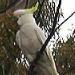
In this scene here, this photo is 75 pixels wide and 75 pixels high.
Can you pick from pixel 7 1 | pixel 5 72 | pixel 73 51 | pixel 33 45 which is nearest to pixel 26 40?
pixel 33 45

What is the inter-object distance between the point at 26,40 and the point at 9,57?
93cm

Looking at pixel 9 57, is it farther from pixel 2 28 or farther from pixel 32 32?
pixel 32 32

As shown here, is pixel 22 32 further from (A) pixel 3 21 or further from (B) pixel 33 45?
(A) pixel 3 21

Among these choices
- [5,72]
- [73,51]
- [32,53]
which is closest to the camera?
[32,53]

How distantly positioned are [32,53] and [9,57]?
947 millimetres

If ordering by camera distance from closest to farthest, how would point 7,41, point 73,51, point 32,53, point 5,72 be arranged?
1. point 32,53
2. point 5,72
3. point 7,41
4. point 73,51

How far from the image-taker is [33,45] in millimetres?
1840

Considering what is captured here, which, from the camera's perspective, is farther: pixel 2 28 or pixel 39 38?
pixel 2 28

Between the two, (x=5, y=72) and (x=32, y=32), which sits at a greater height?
(x=32, y=32)

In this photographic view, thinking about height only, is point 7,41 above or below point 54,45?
above

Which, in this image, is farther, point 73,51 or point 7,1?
point 73,51

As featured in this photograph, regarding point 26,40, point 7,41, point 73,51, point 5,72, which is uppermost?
point 26,40

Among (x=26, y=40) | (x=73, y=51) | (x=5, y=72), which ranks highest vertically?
(x=26, y=40)

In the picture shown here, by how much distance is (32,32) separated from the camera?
1846 mm
